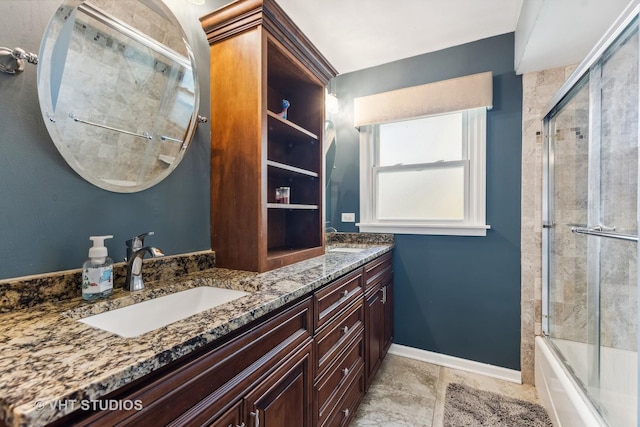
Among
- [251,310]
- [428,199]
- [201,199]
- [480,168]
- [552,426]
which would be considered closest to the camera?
[251,310]

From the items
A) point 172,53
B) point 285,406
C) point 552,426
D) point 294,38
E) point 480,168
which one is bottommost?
point 552,426

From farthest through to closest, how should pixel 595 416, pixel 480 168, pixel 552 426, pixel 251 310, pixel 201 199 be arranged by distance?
pixel 480 168 → pixel 552 426 → pixel 201 199 → pixel 595 416 → pixel 251 310

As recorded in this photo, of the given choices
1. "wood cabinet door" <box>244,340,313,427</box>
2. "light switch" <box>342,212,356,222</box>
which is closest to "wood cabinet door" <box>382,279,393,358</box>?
"light switch" <box>342,212,356,222</box>

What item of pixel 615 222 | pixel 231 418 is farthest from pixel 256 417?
pixel 615 222

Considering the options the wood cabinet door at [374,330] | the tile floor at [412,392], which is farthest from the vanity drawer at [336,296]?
the tile floor at [412,392]

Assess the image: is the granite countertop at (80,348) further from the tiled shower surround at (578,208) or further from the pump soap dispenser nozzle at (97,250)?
the tiled shower surround at (578,208)

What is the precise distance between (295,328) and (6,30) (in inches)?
49.5

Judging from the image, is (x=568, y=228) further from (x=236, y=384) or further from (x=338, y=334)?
(x=236, y=384)

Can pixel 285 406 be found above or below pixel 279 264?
below

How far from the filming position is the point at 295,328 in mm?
1027

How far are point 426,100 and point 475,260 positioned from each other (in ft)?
4.27

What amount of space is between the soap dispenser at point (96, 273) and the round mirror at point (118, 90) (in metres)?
0.25

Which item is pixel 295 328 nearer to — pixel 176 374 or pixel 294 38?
pixel 176 374

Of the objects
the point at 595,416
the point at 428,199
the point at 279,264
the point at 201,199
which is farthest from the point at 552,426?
the point at 201,199
